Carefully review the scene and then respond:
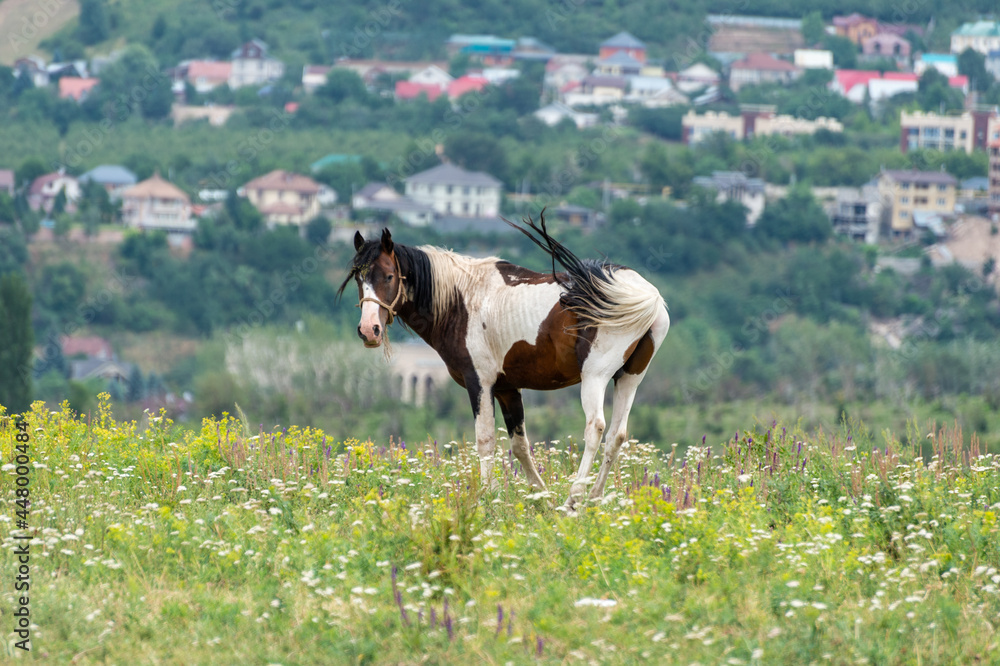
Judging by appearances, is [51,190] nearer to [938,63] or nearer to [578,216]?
[578,216]

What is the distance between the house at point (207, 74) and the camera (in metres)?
175

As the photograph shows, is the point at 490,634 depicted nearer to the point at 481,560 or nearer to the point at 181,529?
the point at 481,560

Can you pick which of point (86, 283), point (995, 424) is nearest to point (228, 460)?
point (995, 424)

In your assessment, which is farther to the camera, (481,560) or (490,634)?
(481,560)

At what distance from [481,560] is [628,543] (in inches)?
25.1

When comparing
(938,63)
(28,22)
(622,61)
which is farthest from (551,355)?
(28,22)

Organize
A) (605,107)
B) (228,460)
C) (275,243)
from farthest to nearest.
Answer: (605,107), (275,243), (228,460)

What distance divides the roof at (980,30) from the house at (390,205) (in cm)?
9132

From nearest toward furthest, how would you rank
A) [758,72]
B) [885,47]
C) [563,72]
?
1. [758,72]
2. [563,72]
3. [885,47]

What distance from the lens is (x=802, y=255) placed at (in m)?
117

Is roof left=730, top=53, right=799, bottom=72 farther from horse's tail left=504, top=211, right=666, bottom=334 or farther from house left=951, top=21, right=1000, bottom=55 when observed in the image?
horse's tail left=504, top=211, right=666, bottom=334

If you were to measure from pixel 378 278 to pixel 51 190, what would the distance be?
132366 millimetres

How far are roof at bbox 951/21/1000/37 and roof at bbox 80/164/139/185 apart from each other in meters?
113

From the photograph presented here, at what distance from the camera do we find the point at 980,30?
627 feet
